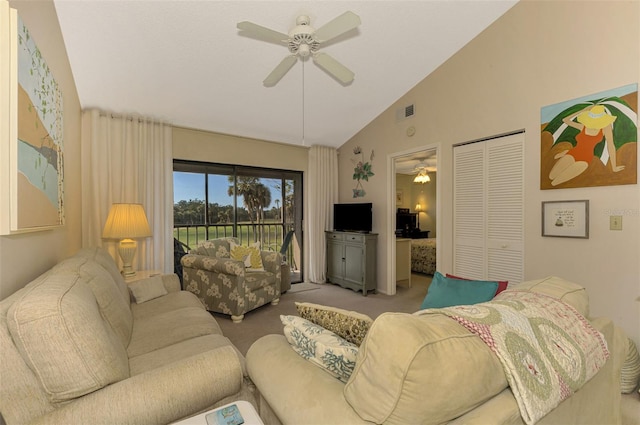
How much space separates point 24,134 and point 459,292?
2185 millimetres

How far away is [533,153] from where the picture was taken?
2701 mm

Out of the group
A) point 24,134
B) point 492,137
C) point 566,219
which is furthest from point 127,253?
point 566,219

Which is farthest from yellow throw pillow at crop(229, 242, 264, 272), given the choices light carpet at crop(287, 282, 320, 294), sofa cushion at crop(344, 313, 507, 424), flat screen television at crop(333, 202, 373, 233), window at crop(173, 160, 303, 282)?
sofa cushion at crop(344, 313, 507, 424)

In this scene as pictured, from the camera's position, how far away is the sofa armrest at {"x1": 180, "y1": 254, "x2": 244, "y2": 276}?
317cm

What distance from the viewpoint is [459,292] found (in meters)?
1.57

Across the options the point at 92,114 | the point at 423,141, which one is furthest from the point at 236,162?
the point at 423,141

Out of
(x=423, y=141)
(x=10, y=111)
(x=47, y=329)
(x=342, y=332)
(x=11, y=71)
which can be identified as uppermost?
(x=423, y=141)

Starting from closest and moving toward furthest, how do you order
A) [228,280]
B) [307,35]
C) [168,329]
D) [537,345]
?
[537,345] → [168,329] → [307,35] → [228,280]

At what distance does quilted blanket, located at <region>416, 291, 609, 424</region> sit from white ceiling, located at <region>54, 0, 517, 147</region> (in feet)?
8.68

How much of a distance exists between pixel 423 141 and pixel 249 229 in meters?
2.90

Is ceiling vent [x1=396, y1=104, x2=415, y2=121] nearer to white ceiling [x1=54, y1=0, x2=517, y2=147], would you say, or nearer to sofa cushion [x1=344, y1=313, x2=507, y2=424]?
white ceiling [x1=54, y1=0, x2=517, y2=147]

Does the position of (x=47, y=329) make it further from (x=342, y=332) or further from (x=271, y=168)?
(x=271, y=168)

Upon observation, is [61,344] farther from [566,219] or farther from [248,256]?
[566,219]

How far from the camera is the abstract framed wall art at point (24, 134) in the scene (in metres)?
1.08
